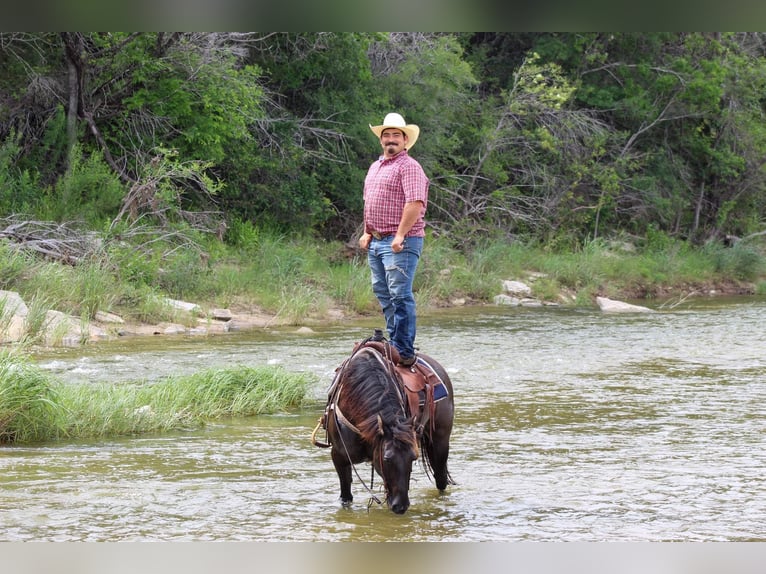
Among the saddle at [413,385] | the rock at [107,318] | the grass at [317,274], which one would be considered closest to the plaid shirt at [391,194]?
the saddle at [413,385]

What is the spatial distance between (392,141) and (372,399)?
157cm

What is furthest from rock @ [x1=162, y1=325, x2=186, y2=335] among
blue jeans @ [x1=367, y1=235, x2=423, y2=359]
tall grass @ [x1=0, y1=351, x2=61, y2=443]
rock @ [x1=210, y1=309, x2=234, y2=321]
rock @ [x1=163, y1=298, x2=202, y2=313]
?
blue jeans @ [x1=367, y1=235, x2=423, y2=359]

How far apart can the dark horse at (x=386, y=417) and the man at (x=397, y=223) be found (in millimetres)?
248

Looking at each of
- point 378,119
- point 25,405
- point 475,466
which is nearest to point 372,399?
point 475,466

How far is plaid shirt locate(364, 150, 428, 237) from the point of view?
19.4 ft

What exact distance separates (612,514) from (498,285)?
53.2ft

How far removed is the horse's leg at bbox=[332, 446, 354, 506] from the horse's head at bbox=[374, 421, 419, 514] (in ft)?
1.42

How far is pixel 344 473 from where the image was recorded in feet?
19.0

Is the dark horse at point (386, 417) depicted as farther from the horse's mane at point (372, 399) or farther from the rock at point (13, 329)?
the rock at point (13, 329)

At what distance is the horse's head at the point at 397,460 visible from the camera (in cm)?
518

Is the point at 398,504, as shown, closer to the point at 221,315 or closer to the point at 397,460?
the point at 397,460

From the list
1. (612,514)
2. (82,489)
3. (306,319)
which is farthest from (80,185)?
(612,514)
